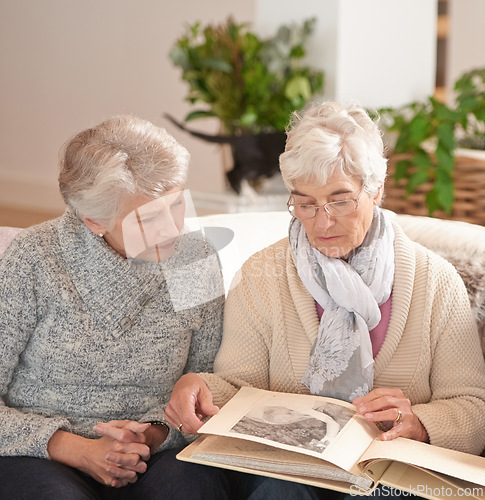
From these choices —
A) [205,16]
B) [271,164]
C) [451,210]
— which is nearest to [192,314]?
[271,164]

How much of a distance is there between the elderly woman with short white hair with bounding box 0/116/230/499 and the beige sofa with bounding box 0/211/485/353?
0.10 meters

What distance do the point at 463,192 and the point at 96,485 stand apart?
1.57 m

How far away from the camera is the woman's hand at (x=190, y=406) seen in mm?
1185

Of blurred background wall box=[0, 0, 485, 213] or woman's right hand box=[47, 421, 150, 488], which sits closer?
woman's right hand box=[47, 421, 150, 488]

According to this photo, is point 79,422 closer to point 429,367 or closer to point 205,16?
point 429,367

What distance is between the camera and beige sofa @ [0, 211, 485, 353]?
1.38m

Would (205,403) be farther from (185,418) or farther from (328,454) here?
(328,454)

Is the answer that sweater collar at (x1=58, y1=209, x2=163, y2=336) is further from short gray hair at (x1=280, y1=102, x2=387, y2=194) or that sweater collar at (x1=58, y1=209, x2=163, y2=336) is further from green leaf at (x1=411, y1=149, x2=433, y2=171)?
green leaf at (x1=411, y1=149, x2=433, y2=171)

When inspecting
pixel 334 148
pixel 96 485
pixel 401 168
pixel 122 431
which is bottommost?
pixel 96 485

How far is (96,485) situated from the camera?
1238mm

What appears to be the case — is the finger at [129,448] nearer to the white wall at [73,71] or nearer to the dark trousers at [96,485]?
the dark trousers at [96,485]

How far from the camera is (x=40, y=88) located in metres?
4.39

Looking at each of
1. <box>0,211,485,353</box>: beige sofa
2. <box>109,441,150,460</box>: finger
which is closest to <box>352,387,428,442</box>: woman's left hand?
<box>0,211,485,353</box>: beige sofa

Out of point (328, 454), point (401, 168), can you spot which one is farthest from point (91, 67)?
point (328, 454)
